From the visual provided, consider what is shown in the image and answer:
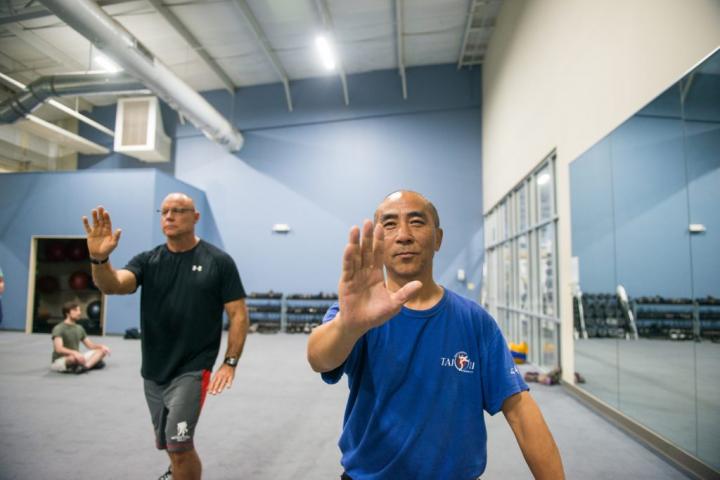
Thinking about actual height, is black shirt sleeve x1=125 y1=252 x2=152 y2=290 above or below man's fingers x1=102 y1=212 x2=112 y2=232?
below

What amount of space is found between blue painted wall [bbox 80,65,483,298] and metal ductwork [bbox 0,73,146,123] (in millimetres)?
3202

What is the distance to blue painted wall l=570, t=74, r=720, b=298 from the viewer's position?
234 cm

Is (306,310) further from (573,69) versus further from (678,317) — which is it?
(678,317)

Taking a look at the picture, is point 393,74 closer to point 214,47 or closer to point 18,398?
point 214,47

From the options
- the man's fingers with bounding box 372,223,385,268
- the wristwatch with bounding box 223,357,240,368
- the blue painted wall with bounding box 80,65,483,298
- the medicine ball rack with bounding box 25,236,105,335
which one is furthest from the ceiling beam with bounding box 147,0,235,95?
the man's fingers with bounding box 372,223,385,268

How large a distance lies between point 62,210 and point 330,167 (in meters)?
6.05

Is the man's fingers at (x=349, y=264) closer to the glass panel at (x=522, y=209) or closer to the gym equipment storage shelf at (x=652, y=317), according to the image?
the gym equipment storage shelf at (x=652, y=317)

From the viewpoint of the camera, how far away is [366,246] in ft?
2.93

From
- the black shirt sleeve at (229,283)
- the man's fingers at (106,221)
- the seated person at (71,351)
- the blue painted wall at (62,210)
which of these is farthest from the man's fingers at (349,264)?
the blue painted wall at (62,210)

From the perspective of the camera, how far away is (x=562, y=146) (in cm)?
446

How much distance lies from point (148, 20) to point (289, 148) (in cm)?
392

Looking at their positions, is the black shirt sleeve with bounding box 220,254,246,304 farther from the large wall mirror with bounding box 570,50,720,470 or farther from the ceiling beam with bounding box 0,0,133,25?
the ceiling beam with bounding box 0,0,133,25

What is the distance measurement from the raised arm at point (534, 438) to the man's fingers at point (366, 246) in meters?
0.56

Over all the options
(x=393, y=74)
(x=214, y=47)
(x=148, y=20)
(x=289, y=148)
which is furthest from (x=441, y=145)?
(x=148, y=20)
